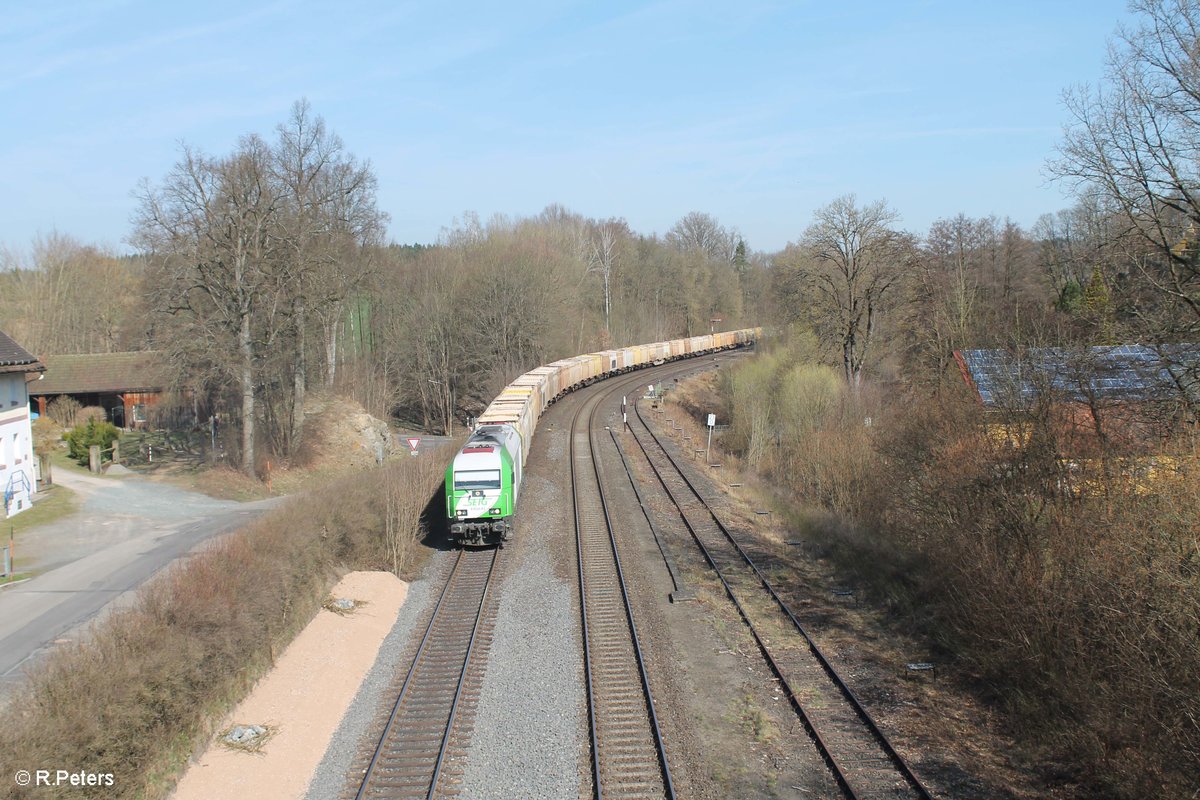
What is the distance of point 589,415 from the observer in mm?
41219

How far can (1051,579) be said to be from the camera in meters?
12.3

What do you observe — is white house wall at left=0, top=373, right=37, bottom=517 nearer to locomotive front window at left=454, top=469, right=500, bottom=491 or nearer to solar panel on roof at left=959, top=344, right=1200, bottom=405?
locomotive front window at left=454, top=469, right=500, bottom=491

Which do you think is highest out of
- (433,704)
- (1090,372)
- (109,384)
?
(109,384)

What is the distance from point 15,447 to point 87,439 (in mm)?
9936

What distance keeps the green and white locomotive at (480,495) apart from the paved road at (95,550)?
21.2ft

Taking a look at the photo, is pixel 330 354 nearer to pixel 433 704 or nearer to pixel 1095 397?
pixel 433 704

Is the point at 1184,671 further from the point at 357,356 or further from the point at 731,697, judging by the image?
the point at 357,356

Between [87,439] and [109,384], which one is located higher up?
[109,384]

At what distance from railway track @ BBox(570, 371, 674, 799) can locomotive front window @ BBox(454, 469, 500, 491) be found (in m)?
2.58

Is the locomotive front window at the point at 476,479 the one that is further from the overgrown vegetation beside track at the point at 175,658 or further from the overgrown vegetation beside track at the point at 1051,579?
the overgrown vegetation beside track at the point at 1051,579

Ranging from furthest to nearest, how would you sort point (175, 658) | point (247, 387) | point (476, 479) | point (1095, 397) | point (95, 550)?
point (247, 387) < point (95, 550) < point (476, 479) < point (1095, 397) < point (175, 658)

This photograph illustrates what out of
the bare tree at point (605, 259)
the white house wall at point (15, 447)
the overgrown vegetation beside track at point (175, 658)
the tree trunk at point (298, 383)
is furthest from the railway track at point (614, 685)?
the bare tree at point (605, 259)

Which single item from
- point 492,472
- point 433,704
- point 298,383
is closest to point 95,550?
point 492,472

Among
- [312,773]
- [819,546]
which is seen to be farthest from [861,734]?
[819,546]
